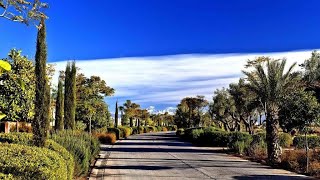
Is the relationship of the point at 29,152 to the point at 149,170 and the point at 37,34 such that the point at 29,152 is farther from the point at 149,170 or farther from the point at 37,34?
the point at 149,170

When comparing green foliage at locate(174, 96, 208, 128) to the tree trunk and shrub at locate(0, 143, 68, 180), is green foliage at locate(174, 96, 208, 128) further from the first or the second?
shrub at locate(0, 143, 68, 180)

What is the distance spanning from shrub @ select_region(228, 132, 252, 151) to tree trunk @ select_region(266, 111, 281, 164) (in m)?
6.08

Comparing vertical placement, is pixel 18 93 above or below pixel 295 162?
above

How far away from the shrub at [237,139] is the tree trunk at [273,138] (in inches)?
239

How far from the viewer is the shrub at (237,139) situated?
91.1ft

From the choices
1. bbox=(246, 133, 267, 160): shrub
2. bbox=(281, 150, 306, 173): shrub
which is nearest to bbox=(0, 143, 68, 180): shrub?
bbox=(281, 150, 306, 173): shrub

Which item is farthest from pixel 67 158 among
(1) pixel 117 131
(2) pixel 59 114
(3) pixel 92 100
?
(1) pixel 117 131

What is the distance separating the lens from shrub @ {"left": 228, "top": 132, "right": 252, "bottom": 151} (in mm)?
27753

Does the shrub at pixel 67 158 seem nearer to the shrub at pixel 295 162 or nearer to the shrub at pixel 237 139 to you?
the shrub at pixel 295 162

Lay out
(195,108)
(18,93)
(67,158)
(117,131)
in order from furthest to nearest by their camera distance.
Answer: (195,108)
(117,131)
(18,93)
(67,158)

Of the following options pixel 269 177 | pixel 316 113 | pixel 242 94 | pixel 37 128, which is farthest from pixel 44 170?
pixel 242 94

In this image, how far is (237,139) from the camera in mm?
29312

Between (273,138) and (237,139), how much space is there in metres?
8.65

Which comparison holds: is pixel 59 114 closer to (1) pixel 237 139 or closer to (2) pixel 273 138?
(1) pixel 237 139
